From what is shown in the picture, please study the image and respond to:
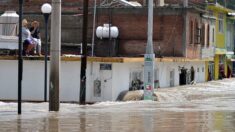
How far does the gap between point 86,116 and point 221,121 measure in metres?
4.58

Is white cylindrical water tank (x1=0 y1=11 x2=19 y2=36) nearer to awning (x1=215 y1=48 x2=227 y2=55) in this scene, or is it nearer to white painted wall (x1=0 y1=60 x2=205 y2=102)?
white painted wall (x1=0 y1=60 x2=205 y2=102)

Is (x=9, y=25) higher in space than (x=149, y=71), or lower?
higher

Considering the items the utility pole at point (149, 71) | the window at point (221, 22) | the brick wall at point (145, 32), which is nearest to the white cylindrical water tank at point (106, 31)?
the brick wall at point (145, 32)

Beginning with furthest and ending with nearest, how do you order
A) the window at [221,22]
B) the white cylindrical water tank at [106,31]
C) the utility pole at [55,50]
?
the window at [221,22] < the white cylindrical water tank at [106,31] < the utility pole at [55,50]

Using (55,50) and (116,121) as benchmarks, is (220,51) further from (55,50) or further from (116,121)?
(116,121)

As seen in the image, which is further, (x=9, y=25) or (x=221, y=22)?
(x=221, y=22)

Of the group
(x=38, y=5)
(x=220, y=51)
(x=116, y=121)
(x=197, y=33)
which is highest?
(x=38, y=5)

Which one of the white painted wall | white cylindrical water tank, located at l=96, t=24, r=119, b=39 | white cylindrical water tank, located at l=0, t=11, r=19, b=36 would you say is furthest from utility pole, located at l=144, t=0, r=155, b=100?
white cylindrical water tank, located at l=96, t=24, r=119, b=39

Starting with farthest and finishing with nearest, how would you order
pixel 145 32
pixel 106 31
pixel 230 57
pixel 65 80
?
pixel 230 57 < pixel 145 32 < pixel 106 31 < pixel 65 80

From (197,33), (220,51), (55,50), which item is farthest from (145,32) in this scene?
(55,50)

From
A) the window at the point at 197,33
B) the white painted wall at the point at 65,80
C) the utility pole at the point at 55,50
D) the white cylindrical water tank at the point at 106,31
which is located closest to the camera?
the utility pole at the point at 55,50

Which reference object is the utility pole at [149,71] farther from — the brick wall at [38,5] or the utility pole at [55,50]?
the brick wall at [38,5]

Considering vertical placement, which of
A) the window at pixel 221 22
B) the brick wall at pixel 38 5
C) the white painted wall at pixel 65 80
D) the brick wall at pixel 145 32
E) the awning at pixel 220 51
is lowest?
the white painted wall at pixel 65 80

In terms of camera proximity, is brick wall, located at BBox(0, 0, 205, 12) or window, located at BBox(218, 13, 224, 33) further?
window, located at BBox(218, 13, 224, 33)
